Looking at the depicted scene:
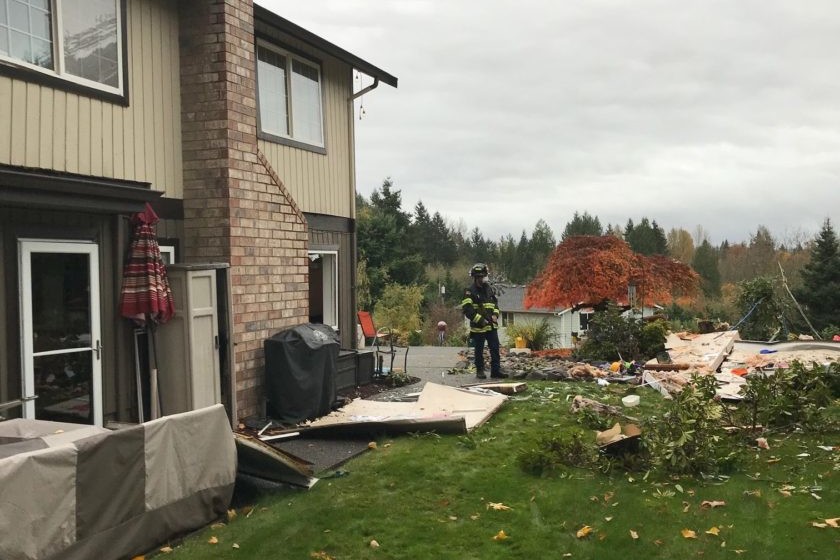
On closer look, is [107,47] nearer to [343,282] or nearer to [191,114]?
[191,114]

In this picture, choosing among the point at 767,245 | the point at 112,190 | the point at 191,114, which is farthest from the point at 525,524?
the point at 767,245

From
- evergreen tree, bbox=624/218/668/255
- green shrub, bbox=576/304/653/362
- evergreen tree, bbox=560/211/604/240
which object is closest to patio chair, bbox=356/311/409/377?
green shrub, bbox=576/304/653/362

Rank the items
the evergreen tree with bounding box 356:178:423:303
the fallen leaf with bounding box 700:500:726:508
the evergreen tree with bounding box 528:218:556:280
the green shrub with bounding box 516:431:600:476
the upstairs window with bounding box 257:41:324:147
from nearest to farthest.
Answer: the fallen leaf with bounding box 700:500:726:508, the green shrub with bounding box 516:431:600:476, the upstairs window with bounding box 257:41:324:147, the evergreen tree with bounding box 356:178:423:303, the evergreen tree with bounding box 528:218:556:280

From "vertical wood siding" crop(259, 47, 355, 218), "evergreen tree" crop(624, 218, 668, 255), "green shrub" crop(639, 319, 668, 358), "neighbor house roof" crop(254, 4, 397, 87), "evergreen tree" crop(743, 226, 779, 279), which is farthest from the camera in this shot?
"evergreen tree" crop(624, 218, 668, 255)

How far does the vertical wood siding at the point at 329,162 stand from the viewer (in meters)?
10.9

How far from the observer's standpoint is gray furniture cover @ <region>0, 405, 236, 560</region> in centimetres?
394

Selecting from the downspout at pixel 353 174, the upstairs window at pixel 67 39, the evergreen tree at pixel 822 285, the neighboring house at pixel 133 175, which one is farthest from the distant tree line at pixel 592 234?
the upstairs window at pixel 67 39

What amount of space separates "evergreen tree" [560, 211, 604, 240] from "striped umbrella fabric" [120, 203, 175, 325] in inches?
2444

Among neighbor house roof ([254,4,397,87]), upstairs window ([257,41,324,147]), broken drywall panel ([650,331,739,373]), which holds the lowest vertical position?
broken drywall panel ([650,331,739,373])

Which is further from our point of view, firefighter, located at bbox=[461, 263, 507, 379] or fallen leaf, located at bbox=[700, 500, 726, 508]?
firefighter, located at bbox=[461, 263, 507, 379]

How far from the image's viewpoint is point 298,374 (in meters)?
8.62

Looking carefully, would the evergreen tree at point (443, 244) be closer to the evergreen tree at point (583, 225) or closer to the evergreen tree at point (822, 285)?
the evergreen tree at point (583, 225)

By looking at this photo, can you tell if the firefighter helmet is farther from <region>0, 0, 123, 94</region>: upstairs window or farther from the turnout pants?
<region>0, 0, 123, 94</region>: upstairs window

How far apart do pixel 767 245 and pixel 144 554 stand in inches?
1920
